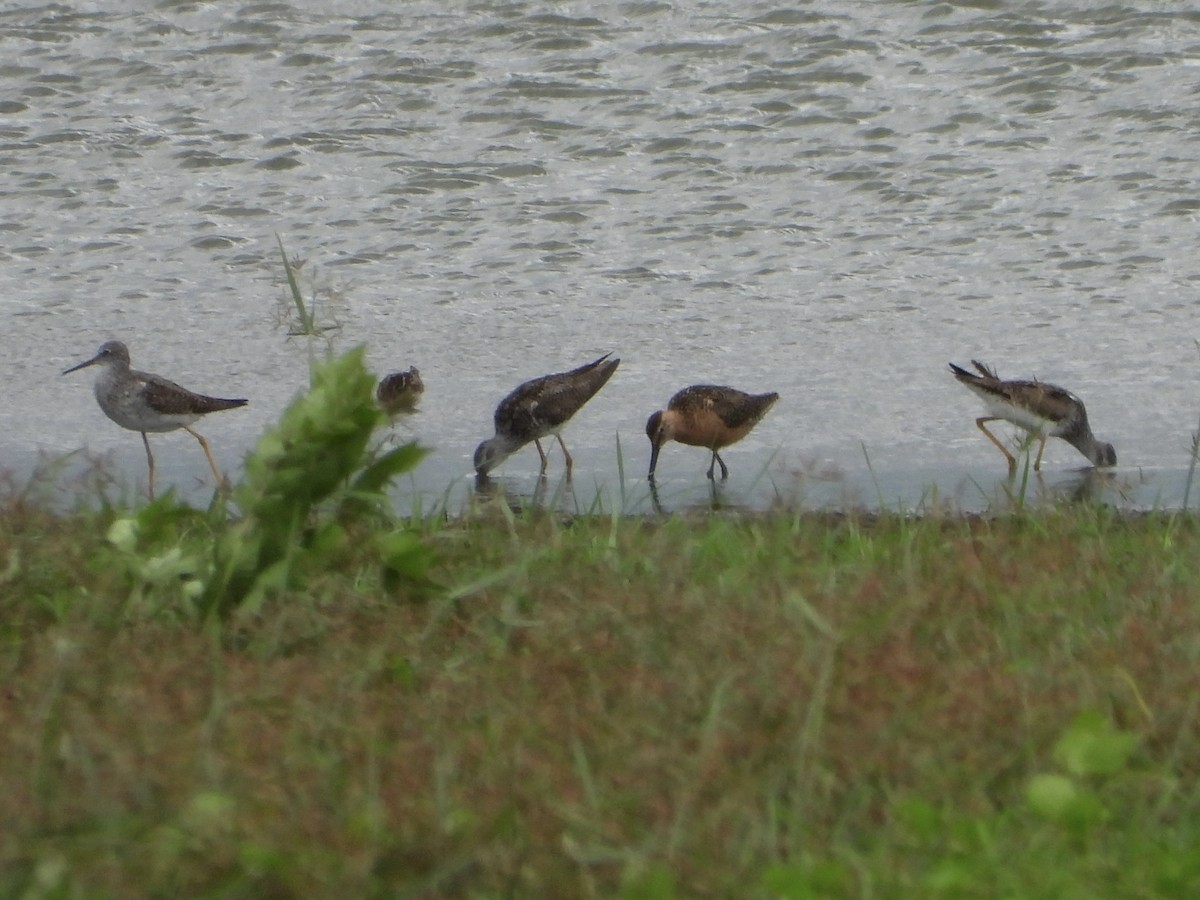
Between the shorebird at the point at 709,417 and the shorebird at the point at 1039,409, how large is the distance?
79cm

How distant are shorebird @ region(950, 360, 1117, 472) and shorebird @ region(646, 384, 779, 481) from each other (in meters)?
0.79

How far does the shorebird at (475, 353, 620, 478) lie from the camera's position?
6.77 m

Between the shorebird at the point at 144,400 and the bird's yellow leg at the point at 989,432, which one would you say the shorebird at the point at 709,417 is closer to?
the bird's yellow leg at the point at 989,432

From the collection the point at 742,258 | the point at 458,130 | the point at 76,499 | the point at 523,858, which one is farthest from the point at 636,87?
the point at 523,858

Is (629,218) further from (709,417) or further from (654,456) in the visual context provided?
(654,456)

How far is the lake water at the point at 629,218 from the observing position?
6.99 metres

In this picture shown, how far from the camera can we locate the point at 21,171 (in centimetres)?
877

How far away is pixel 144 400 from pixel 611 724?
13.2 feet

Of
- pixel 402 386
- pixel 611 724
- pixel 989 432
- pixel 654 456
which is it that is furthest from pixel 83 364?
pixel 611 724

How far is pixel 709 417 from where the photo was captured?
688 centimetres

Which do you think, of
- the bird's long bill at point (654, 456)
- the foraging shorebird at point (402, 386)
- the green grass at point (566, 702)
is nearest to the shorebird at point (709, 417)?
the bird's long bill at point (654, 456)

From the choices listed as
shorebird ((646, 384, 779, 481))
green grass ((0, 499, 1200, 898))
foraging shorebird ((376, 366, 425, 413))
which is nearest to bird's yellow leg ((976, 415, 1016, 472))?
shorebird ((646, 384, 779, 481))

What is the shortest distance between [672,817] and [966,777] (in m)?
0.55

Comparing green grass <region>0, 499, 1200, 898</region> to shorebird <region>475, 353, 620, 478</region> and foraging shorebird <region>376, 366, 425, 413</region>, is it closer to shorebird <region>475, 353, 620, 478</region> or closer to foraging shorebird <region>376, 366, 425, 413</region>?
shorebird <region>475, 353, 620, 478</region>
